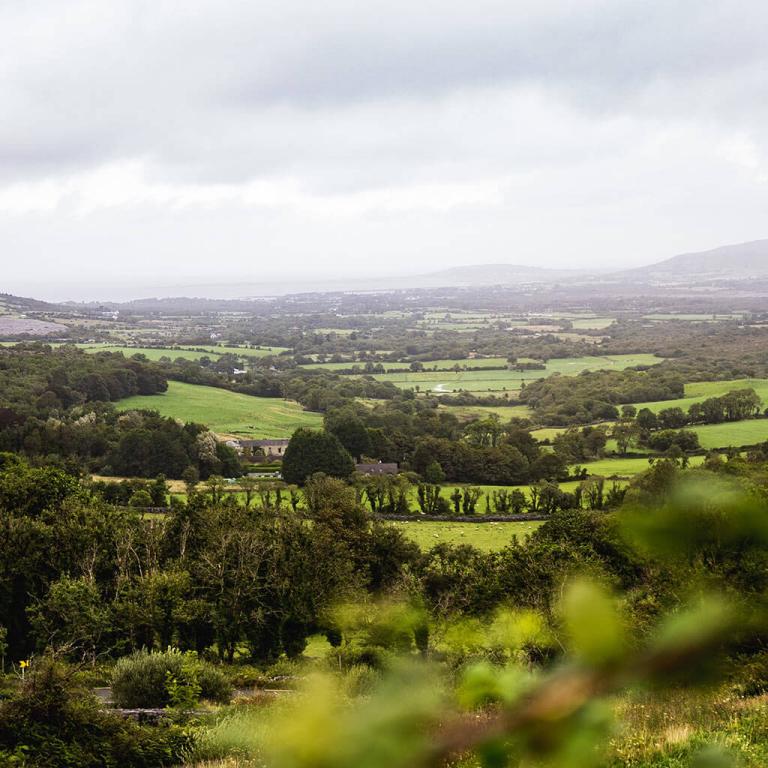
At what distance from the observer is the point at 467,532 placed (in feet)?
107

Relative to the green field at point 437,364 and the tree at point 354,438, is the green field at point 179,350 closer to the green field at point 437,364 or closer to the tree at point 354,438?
the green field at point 437,364

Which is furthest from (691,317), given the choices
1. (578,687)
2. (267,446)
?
(578,687)

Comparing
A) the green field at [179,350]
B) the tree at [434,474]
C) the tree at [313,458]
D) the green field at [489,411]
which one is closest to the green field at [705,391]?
the green field at [489,411]

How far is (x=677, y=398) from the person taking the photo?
67.8 m

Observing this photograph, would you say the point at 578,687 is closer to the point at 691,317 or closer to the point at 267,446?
the point at 267,446

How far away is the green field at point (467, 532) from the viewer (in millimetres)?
30109

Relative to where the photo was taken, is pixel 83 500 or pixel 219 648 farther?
pixel 83 500

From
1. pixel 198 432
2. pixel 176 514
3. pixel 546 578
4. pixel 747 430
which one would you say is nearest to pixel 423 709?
pixel 546 578

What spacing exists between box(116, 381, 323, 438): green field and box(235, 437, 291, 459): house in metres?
5.08

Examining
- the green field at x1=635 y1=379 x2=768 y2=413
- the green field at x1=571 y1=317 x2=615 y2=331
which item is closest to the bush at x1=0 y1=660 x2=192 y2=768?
the green field at x1=635 y1=379 x2=768 y2=413

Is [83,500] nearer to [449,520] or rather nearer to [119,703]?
[119,703]

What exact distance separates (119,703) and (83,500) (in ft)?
44.8

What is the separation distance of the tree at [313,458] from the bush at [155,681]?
2816 cm

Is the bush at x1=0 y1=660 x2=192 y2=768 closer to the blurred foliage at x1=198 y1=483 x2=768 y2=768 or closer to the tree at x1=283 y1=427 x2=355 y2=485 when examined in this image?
the blurred foliage at x1=198 y1=483 x2=768 y2=768
